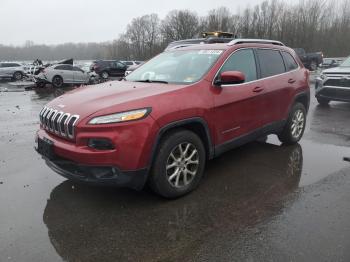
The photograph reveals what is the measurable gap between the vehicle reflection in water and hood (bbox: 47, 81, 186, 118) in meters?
1.10

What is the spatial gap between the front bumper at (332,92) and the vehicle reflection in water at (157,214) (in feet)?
19.7

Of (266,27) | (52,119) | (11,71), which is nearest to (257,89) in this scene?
(52,119)

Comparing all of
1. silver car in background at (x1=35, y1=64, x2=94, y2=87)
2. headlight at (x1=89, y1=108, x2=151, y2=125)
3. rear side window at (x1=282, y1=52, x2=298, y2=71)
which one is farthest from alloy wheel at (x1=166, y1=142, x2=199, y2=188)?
silver car in background at (x1=35, y1=64, x2=94, y2=87)

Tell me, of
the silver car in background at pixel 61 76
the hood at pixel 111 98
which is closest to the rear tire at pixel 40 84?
the silver car in background at pixel 61 76

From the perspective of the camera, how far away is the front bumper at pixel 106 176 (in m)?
3.52

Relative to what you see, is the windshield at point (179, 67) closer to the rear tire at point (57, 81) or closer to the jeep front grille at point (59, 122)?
the jeep front grille at point (59, 122)

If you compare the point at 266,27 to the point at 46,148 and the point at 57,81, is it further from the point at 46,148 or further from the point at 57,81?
the point at 46,148

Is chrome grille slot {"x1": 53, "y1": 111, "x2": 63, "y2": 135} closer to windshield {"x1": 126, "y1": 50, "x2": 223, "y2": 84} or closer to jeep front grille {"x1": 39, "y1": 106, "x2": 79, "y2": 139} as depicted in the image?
jeep front grille {"x1": 39, "y1": 106, "x2": 79, "y2": 139}

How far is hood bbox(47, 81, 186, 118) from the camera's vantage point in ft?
11.8

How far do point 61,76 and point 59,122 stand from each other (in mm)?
19221

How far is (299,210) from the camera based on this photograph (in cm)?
376

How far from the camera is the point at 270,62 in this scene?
18.0ft

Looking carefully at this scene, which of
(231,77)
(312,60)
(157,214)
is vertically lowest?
(157,214)

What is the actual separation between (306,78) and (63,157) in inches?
182
